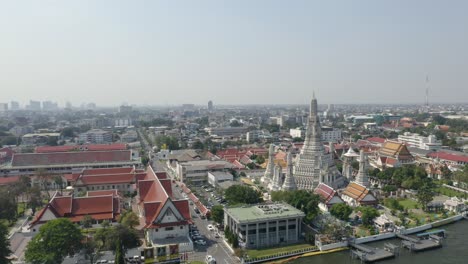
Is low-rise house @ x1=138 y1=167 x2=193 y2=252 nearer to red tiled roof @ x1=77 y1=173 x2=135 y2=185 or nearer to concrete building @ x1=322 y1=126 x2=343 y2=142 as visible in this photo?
red tiled roof @ x1=77 y1=173 x2=135 y2=185

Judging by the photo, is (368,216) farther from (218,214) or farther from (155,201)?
(155,201)

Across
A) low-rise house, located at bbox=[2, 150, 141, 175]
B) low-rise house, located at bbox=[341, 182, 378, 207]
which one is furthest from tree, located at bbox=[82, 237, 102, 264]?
low-rise house, located at bbox=[2, 150, 141, 175]

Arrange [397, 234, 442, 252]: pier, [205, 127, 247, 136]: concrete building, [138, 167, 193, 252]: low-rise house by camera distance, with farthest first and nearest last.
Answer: [205, 127, 247, 136]: concrete building < [397, 234, 442, 252]: pier < [138, 167, 193, 252]: low-rise house

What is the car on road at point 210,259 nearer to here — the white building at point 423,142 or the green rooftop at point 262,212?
the green rooftop at point 262,212

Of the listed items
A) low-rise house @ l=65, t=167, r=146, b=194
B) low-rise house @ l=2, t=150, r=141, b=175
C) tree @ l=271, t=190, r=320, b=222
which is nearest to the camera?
tree @ l=271, t=190, r=320, b=222

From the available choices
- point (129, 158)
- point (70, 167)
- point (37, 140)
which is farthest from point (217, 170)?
point (37, 140)

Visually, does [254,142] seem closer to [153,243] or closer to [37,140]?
[37,140]
